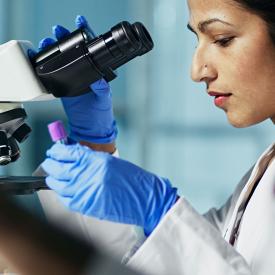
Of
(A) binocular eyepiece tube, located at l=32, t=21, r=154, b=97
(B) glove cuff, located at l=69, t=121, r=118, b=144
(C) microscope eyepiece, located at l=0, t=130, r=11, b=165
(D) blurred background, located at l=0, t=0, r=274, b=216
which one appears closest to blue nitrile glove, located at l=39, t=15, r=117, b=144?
(B) glove cuff, located at l=69, t=121, r=118, b=144

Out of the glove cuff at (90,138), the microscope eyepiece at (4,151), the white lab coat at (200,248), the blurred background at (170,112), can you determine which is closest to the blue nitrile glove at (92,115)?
the glove cuff at (90,138)

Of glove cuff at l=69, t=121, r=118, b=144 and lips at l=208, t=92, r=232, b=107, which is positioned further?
glove cuff at l=69, t=121, r=118, b=144

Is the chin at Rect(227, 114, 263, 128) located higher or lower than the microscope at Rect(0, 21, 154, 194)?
lower

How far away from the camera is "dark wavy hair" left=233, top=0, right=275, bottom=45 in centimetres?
89

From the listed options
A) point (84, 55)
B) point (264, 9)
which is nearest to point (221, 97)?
point (264, 9)

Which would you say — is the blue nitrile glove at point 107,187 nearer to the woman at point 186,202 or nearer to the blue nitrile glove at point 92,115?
the woman at point 186,202

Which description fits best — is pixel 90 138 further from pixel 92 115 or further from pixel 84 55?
pixel 84 55

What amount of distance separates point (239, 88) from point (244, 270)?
14.1 inches

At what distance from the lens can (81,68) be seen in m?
0.93

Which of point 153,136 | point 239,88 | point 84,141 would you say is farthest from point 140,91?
point 239,88

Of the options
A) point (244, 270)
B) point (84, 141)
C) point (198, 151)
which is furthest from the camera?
point (198, 151)

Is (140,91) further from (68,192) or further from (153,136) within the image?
(68,192)

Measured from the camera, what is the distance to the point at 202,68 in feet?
3.16

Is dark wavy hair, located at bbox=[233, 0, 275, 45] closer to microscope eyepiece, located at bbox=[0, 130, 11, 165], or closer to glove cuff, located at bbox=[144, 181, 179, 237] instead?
glove cuff, located at bbox=[144, 181, 179, 237]
